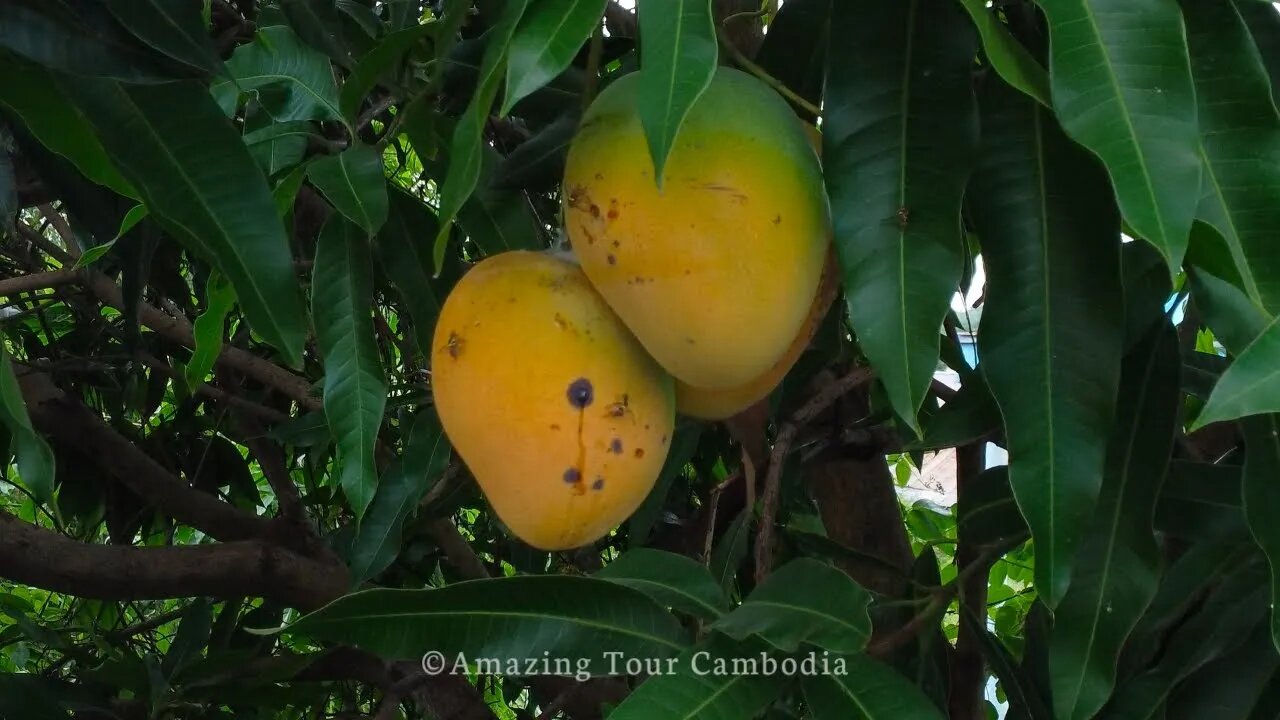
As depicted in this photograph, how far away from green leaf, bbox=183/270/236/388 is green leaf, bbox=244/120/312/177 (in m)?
0.10

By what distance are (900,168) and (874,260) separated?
5 cm

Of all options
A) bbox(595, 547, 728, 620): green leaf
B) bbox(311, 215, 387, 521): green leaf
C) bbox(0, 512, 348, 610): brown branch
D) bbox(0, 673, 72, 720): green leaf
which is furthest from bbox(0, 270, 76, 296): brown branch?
bbox(595, 547, 728, 620): green leaf

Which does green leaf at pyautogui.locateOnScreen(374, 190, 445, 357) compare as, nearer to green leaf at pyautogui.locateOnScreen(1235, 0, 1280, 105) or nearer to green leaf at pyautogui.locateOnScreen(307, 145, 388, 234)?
green leaf at pyautogui.locateOnScreen(307, 145, 388, 234)

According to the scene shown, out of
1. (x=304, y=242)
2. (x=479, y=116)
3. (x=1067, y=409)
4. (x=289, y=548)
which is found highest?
(x=479, y=116)

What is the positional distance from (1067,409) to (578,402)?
0.27 m

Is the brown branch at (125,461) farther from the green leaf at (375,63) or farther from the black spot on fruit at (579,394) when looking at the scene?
the black spot on fruit at (579,394)

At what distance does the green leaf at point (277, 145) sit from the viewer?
3.05 ft

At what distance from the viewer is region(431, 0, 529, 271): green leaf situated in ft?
1.80

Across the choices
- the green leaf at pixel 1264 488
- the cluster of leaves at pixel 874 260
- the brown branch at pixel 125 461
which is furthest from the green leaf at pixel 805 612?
the brown branch at pixel 125 461

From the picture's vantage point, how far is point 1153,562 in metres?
0.70

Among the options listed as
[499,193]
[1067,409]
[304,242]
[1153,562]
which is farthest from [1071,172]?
[304,242]

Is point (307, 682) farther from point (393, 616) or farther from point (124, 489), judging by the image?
point (393, 616)

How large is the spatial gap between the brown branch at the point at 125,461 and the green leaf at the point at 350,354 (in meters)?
0.78

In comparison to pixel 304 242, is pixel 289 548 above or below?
below
